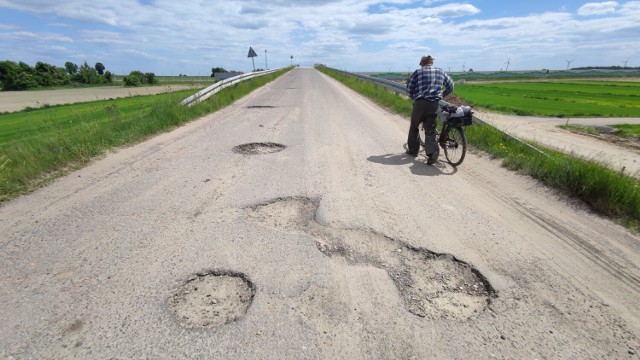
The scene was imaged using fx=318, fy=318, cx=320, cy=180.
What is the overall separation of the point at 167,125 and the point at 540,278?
8.35 meters

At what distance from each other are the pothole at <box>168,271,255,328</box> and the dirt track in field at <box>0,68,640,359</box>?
0.01 meters

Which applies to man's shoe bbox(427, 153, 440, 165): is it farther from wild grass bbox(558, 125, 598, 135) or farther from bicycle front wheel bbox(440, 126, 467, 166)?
wild grass bbox(558, 125, 598, 135)

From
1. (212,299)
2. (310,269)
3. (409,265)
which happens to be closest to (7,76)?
(212,299)

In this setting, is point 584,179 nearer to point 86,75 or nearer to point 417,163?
point 417,163

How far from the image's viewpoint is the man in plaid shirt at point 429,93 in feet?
18.4

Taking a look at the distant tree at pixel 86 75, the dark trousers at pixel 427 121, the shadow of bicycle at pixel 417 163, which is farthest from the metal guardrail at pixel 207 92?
the distant tree at pixel 86 75

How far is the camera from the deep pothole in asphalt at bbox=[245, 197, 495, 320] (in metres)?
2.43

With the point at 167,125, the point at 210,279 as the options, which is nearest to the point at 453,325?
the point at 210,279

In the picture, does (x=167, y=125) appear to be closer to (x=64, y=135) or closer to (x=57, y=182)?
(x=64, y=135)

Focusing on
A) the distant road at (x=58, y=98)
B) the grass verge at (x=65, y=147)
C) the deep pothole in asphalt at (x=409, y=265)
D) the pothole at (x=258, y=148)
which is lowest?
the deep pothole in asphalt at (x=409, y=265)

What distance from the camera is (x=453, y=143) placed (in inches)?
227

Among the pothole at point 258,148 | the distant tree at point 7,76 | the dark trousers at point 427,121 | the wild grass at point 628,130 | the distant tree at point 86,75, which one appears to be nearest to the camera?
the dark trousers at point 427,121

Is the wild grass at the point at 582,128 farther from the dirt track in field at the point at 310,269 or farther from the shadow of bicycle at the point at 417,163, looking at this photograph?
the dirt track in field at the point at 310,269

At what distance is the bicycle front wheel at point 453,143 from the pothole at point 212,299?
4492 mm
